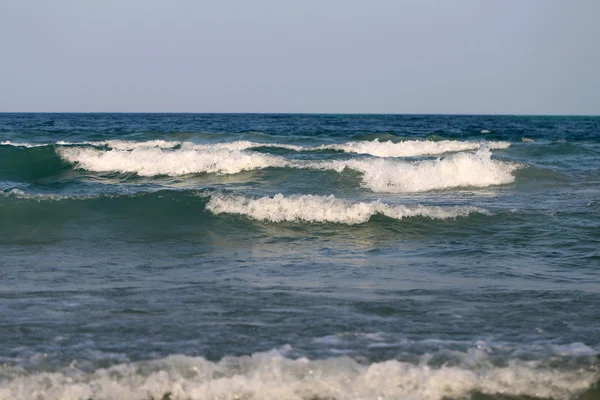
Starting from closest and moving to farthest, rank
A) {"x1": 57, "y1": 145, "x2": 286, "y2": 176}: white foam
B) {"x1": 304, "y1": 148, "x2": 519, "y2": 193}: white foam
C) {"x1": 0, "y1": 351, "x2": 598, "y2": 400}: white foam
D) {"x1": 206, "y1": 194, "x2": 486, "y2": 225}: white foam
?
{"x1": 0, "y1": 351, "x2": 598, "y2": 400}: white foam
{"x1": 206, "y1": 194, "x2": 486, "y2": 225}: white foam
{"x1": 304, "y1": 148, "x2": 519, "y2": 193}: white foam
{"x1": 57, "y1": 145, "x2": 286, "y2": 176}: white foam

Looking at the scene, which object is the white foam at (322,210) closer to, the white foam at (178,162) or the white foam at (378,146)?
the white foam at (178,162)

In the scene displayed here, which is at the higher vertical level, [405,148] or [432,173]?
[405,148]

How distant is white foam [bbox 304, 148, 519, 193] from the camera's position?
1484 centimetres

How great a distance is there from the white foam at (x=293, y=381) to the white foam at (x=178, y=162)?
1322cm

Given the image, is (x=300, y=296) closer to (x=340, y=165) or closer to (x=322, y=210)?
(x=322, y=210)

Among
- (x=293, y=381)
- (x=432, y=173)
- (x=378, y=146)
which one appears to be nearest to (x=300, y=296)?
(x=293, y=381)

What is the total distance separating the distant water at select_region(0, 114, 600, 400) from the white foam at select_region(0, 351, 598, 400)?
1 centimetres

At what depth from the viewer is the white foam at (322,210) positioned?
33.2 feet

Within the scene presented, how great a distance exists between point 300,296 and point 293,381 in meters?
1.89

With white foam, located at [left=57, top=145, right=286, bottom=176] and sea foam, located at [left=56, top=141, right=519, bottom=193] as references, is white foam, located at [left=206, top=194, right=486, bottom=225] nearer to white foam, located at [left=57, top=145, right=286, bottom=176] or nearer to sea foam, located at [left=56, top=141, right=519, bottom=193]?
sea foam, located at [left=56, top=141, right=519, bottom=193]

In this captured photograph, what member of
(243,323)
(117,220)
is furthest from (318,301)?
(117,220)

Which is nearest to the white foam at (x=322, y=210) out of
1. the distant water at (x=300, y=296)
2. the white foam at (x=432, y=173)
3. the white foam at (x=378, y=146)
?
the distant water at (x=300, y=296)

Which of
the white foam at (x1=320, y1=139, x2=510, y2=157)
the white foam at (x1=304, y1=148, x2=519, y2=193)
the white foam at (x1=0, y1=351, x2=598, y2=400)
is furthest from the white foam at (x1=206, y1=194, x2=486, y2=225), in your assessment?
the white foam at (x1=320, y1=139, x2=510, y2=157)

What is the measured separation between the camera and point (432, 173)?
50.5ft
